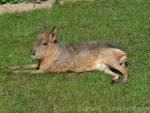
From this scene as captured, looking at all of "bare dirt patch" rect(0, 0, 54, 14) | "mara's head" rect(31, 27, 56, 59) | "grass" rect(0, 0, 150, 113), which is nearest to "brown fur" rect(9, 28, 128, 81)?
"mara's head" rect(31, 27, 56, 59)

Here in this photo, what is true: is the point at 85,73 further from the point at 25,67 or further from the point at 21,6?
the point at 21,6

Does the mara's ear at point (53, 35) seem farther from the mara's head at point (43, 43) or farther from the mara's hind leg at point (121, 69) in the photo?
the mara's hind leg at point (121, 69)

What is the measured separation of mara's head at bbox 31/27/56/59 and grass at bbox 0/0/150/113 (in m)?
0.37

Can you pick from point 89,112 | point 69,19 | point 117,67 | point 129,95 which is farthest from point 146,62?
point 69,19

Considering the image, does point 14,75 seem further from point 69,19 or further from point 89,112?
point 69,19

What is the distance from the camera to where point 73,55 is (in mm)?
11383

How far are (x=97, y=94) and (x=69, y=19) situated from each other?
563cm

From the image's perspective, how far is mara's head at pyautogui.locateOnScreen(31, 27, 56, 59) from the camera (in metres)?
11.3

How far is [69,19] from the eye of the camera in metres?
15.5

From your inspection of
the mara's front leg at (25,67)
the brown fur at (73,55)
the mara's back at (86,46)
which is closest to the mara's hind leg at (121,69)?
the brown fur at (73,55)

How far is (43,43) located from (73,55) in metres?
0.57

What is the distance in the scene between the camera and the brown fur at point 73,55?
36.7ft

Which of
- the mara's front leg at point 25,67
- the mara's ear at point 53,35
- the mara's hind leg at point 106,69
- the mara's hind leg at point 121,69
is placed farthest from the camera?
the mara's front leg at point 25,67

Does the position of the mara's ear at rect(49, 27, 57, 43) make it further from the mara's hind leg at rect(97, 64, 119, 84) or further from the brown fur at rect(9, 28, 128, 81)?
the mara's hind leg at rect(97, 64, 119, 84)
